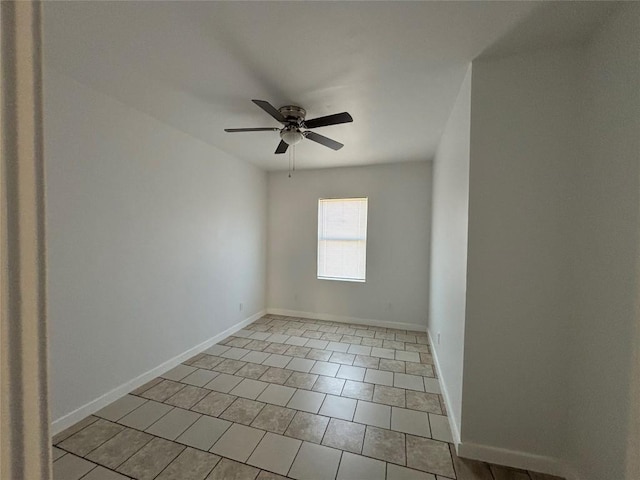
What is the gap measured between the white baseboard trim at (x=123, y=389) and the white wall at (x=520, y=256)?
108 inches

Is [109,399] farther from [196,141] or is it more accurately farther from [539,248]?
[539,248]

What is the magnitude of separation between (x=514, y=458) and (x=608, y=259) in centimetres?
134

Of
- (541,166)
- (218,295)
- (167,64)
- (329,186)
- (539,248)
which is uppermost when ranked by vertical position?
(167,64)

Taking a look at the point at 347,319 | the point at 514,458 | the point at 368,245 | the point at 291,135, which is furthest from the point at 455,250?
the point at 347,319

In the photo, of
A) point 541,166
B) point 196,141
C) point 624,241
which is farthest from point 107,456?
point 541,166

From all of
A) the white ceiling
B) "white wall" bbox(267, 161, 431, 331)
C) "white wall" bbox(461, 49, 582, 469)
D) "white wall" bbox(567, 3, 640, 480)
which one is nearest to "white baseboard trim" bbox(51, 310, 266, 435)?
"white wall" bbox(267, 161, 431, 331)

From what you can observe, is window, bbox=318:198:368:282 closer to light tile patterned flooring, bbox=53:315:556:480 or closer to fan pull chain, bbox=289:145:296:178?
fan pull chain, bbox=289:145:296:178

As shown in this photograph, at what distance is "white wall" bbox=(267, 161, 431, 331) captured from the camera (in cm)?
413

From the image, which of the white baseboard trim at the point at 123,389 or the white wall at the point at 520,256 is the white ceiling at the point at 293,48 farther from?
the white baseboard trim at the point at 123,389

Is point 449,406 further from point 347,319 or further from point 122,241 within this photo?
point 122,241

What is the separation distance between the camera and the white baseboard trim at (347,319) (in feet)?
13.7

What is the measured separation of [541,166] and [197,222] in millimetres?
3270

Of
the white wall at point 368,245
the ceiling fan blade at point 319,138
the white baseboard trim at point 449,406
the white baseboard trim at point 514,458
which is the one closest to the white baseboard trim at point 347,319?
the white wall at point 368,245

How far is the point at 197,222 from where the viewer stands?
325 cm
